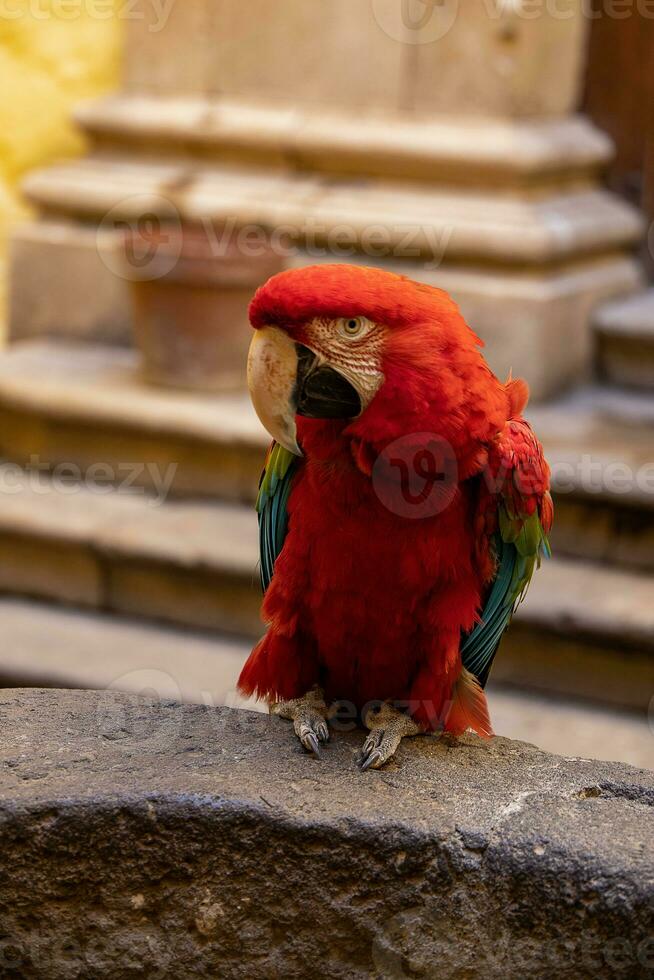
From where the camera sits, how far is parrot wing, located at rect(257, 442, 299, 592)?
2.25m

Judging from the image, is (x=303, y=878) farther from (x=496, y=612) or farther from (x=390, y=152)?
(x=390, y=152)

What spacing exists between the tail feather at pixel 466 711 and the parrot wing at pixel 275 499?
1.34 feet

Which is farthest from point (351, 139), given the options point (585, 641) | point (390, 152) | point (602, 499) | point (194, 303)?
point (585, 641)

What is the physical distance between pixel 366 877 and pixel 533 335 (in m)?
2.68

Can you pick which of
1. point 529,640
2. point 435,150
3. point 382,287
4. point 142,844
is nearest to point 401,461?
point 382,287

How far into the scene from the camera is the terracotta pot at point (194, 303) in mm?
4289

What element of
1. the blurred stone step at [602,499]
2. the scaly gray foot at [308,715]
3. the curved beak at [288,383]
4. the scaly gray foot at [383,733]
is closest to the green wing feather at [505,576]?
the scaly gray foot at [383,733]

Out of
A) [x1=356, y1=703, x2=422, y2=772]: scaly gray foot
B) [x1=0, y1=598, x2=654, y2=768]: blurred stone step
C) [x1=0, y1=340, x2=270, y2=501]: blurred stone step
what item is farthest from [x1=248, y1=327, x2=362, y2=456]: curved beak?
[x1=0, y1=340, x2=270, y2=501]: blurred stone step

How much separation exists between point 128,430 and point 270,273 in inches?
28.5

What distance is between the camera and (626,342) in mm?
4621

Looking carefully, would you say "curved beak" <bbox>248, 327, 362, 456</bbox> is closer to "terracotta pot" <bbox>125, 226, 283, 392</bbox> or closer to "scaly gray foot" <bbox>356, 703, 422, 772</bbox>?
"scaly gray foot" <bbox>356, 703, 422, 772</bbox>

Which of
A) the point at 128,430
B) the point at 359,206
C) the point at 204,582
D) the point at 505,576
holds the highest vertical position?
the point at 359,206

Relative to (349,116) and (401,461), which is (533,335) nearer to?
(349,116)

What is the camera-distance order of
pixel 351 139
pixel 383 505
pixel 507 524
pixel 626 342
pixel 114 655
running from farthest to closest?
pixel 626 342 → pixel 351 139 → pixel 114 655 → pixel 507 524 → pixel 383 505
